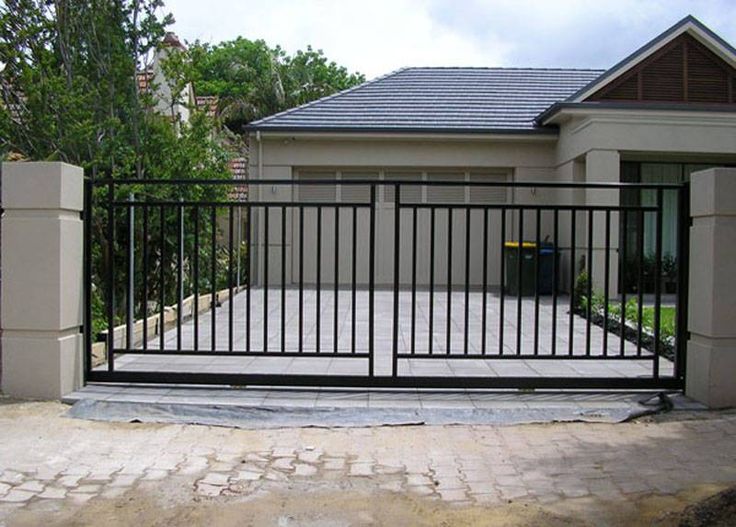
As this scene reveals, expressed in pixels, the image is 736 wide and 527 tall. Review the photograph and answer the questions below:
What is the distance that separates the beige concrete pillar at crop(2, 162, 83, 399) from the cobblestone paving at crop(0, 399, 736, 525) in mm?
368

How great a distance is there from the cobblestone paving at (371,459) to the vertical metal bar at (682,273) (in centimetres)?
76

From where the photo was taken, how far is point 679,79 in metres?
13.9

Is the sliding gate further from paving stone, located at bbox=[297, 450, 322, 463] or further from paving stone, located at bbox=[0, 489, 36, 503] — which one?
paving stone, located at bbox=[0, 489, 36, 503]

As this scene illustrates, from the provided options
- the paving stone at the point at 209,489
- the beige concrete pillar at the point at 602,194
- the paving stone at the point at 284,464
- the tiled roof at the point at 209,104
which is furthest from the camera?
the beige concrete pillar at the point at 602,194

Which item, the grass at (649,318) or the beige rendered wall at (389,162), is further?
the beige rendered wall at (389,162)

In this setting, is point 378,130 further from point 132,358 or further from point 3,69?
point 132,358

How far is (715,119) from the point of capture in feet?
44.6

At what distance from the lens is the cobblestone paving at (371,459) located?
4422 mm

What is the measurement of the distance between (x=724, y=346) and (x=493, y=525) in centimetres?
317

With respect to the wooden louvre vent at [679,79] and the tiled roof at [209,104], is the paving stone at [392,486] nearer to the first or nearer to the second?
the tiled roof at [209,104]

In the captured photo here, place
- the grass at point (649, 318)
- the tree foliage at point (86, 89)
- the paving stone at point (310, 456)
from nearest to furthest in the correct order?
the paving stone at point (310, 456) < the grass at point (649, 318) < the tree foliage at point (86, 89)

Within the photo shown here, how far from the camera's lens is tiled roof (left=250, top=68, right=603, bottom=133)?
15711 mm

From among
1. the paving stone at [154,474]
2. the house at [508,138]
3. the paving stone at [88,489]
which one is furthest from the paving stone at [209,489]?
the house at [508,138]

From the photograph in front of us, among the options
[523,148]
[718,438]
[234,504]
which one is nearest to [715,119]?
[523,148]
